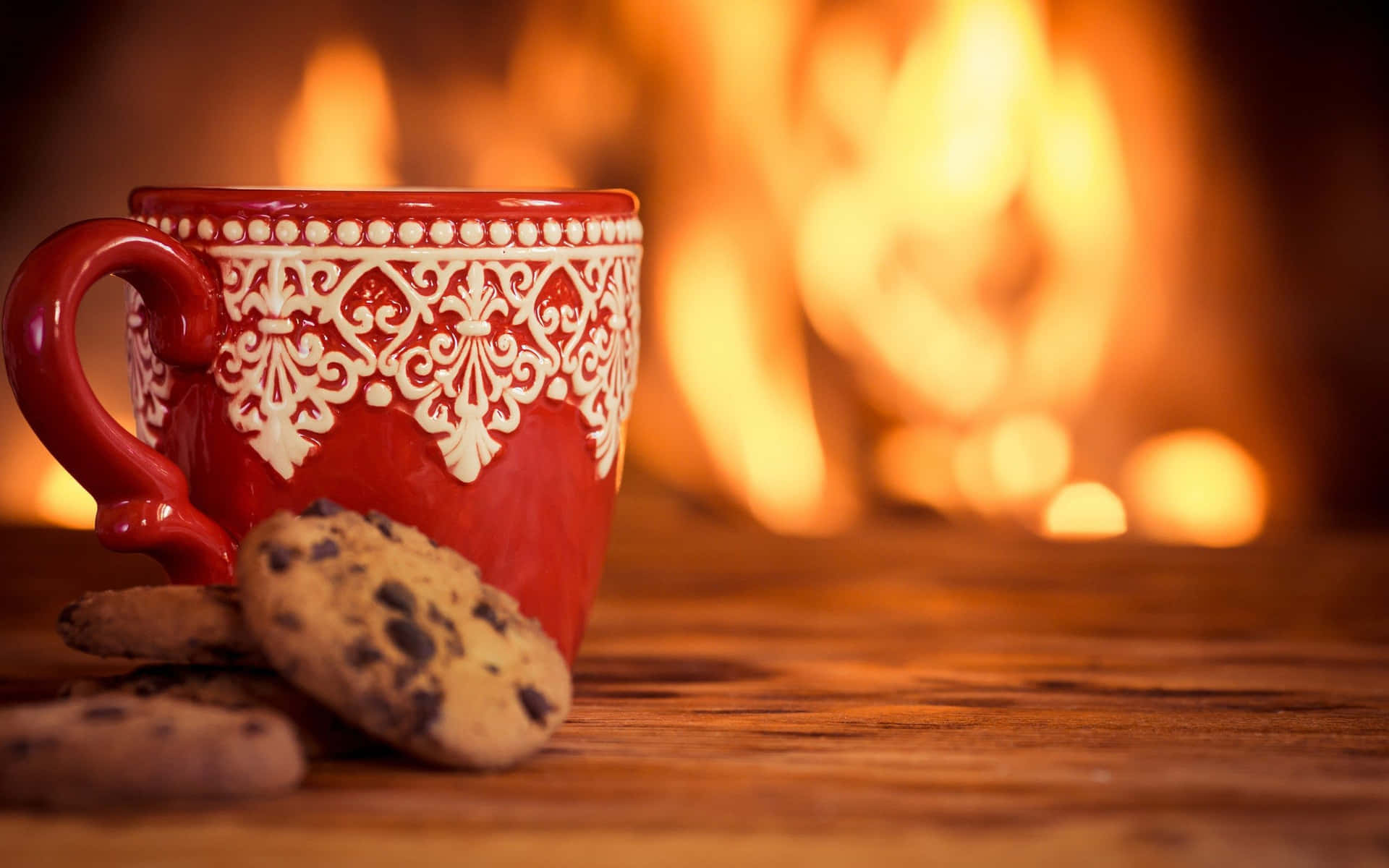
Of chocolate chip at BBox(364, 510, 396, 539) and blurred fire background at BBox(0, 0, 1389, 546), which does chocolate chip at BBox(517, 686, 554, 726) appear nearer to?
chocolate chip at BBox(364, 510, 396, 539)

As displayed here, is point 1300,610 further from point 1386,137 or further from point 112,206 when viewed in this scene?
point 112,206

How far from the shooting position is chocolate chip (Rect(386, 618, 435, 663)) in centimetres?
45

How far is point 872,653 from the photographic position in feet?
2.31

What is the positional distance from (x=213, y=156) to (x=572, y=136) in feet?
1.02

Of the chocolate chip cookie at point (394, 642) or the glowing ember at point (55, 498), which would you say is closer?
the chocolate chip cookie at point (394, 642)

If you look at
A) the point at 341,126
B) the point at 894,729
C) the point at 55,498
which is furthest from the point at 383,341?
the point at 55,498

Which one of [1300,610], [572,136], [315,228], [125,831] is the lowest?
[125,831]

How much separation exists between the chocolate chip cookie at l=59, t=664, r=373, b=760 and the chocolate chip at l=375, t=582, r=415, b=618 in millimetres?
53

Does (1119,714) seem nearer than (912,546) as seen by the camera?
Yes

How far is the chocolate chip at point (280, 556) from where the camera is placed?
45 cm

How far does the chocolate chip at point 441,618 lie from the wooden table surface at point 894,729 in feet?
0.18

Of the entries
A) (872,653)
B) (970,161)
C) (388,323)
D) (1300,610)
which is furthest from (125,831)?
(970,161)

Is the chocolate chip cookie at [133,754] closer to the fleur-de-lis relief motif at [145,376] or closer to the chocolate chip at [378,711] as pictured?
the chocolate chip at [378,711]

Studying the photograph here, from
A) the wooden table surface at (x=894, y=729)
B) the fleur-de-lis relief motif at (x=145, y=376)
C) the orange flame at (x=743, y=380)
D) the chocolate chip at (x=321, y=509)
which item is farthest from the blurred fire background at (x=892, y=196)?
the chocolate chip at (x=321, y=509)
